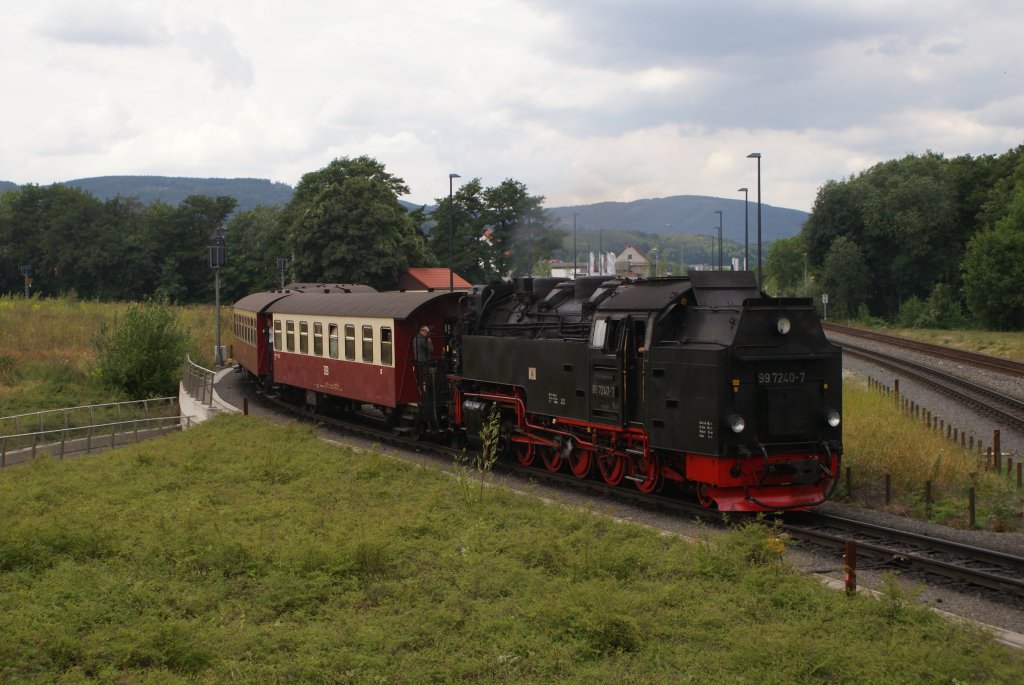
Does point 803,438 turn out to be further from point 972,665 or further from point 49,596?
point 49,596

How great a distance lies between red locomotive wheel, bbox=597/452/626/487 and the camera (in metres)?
14.1

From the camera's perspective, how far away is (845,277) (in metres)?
66.4

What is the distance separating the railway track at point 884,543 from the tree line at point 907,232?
4817cm

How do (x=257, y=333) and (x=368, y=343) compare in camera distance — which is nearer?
(x=368, y=343)

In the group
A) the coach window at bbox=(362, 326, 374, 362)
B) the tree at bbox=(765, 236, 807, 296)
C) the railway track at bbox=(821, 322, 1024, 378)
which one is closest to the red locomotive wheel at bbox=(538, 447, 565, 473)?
the coach window at bbox=(362, 326, 374, 362)

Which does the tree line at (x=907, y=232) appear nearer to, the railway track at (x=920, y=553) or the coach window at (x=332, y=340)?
the coach window at (x=332, y=340)

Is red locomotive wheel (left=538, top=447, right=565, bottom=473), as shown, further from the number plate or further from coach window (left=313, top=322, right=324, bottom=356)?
coach window (left=313, top=322, right=324, bottom=356)

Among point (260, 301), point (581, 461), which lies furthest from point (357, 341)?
point (260, 301)

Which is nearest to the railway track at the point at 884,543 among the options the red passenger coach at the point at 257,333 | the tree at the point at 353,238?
the red passenger coach at the point at 257,333

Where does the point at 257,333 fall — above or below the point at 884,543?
above

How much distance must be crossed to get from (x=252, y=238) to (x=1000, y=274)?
6716cm

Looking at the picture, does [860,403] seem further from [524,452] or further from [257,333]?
[257,333]

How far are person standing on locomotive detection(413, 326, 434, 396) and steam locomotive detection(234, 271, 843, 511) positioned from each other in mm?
64

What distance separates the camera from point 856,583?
930 cm
